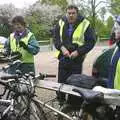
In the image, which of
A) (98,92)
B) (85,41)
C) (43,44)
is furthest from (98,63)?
(43,44)

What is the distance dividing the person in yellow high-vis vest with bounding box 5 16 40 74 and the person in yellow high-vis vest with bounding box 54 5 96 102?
47cm

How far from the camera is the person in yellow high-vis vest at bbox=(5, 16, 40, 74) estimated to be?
27.9ft

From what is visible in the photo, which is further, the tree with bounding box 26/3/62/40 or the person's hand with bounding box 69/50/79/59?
the tree with bounding box 26/3/62/40

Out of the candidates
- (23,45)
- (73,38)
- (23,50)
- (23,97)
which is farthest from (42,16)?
(23,97)

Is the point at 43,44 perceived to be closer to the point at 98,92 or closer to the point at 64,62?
the point at 64,62

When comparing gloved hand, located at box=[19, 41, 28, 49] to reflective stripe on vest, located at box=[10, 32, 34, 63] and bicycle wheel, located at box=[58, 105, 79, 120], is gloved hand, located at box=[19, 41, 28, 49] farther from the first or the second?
bicycle wheel, located at box=[58, 105, 79, 120]

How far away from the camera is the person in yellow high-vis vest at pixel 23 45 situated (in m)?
8.49

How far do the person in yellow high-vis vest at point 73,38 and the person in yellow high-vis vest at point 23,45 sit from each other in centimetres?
47

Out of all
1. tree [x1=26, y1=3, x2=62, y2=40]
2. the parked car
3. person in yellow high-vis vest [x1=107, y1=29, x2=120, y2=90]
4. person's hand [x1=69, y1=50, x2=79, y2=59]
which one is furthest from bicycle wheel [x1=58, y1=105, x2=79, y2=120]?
tree [x1=26, y1=3, x2=62, y2=40]

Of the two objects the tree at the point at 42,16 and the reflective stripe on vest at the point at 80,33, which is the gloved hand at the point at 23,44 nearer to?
the reflective stripe on vest at the point at 80,33

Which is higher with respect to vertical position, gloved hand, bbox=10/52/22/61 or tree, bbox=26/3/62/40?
gloved hand, bbox=10/52/22/61

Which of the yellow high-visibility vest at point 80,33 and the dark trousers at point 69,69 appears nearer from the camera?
the yellow high-visibility vest at point 80,33

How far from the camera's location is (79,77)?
651cm

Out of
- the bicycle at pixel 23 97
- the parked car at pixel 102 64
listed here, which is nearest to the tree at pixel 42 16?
the parked car at pixel 102 64
